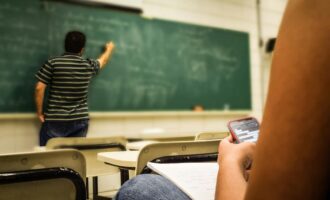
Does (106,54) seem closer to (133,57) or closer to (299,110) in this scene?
(133,57)

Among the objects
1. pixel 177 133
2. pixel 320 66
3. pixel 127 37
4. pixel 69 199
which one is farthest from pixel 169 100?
pixel 320 66

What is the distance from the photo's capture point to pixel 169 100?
4.34m

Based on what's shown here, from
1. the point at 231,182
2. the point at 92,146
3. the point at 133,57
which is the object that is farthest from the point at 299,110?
the point at 133,57

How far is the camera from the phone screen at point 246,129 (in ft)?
2.90

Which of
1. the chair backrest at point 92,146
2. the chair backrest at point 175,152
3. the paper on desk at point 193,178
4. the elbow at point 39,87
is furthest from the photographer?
the elbow at point 39,87

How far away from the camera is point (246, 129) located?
36.4 inches

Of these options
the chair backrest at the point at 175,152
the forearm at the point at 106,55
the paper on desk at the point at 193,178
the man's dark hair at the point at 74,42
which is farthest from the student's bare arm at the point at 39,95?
the paper on desk at the point at 193,178

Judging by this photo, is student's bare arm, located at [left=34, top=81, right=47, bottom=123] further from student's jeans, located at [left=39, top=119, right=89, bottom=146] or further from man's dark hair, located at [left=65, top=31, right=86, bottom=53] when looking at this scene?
man's dark hair, located at [left=65, top=31, right=86, bottom=53]

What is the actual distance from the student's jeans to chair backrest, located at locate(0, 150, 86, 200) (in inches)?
78.8

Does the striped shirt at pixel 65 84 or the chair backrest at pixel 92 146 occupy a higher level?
the striped shirt at pixel 65 84

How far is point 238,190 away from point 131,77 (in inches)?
140

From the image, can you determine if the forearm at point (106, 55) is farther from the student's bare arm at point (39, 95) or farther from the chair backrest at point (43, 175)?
the chair backrest at point (43, 175)

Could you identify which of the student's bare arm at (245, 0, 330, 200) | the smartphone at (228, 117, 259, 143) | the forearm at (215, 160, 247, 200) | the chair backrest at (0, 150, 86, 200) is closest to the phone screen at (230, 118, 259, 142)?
the smartphone at (228, 117, 259, 143)

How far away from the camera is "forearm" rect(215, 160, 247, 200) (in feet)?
1.86
